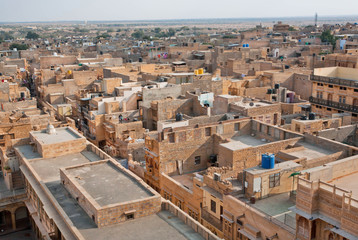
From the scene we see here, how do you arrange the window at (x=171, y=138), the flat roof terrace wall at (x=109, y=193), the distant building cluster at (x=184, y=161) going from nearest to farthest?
1. the distant building cluster at (x=184, y=161)
2. the flat roof terrace wall at (x=109, y=193)
3. the window at (x=171, y=138)

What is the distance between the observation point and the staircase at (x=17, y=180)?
3519cm

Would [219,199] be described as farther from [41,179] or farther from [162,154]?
[41,179]

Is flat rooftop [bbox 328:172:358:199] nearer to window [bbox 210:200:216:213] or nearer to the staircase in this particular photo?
window [bbox 210:200:216:213]

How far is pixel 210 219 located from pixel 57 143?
14649mm

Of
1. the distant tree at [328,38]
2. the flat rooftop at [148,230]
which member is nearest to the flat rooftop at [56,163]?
the flat rooftop at [148,230]

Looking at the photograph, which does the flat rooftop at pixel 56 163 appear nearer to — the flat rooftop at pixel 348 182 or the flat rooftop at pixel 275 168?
the flat rooftop at pixel 275 168

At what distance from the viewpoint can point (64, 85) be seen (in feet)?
210

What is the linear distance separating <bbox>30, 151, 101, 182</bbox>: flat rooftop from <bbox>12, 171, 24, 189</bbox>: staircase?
318cm

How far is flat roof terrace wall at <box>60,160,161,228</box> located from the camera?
875 inches

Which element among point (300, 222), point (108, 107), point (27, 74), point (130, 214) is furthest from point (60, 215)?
point (27, 74)

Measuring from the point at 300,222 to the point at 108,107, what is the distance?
3292cm

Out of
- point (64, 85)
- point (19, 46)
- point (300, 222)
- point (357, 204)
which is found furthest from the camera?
point (19, 46)

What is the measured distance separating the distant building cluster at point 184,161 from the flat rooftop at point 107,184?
0.23 ft

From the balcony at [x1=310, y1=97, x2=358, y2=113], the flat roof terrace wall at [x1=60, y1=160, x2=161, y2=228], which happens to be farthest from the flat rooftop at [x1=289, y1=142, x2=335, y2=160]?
the balcony at [x1=310, y1=97, x2=358, y2=113]
